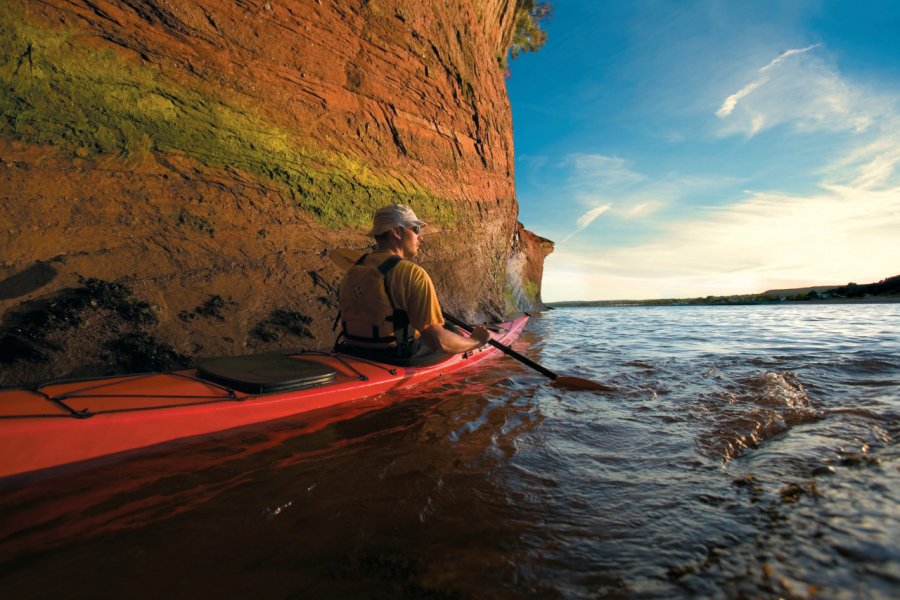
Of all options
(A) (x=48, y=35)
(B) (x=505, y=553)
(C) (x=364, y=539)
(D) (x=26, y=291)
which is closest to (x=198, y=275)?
(D) (x=26, y=291)

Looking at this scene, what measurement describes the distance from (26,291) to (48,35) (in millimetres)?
2693

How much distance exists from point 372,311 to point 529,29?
22546 mm

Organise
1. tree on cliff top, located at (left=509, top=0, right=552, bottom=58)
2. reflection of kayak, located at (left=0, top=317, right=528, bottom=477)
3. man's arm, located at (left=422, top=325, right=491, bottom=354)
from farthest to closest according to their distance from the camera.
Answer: tree on cliff top, located at (left=509, top=0, right=552, bottom=58), man's arm, located at (left=422, top=325, right=491, bottom=354), reflection of kayak, located at (left=0, top=317, right=528, bottom=477)

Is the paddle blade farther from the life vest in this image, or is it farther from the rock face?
the rock face

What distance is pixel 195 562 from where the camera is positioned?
4.76 feet

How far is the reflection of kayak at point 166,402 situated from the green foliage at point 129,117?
2745 millimetres

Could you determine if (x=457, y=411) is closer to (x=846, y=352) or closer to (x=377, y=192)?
(x=377, y=192)

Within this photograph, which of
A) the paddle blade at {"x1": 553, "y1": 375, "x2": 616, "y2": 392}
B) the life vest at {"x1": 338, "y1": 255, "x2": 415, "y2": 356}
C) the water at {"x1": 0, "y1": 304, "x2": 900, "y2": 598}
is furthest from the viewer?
the paddle blade at {"x1": 553, "y1": 375, "x2": 616, "y2": 392}

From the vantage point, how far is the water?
1.34 m

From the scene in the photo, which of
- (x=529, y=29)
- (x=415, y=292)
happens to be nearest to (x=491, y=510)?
(x=415, y=292)

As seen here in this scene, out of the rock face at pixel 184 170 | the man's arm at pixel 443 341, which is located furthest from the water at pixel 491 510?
the rock face at pixel 184 170

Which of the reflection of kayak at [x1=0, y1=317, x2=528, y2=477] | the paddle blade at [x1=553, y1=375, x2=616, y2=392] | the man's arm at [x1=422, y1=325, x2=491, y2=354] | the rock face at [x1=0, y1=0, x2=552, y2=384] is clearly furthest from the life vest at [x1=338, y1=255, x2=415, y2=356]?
the rock face at [x1=0, y1=0, x2=552, y2=384]

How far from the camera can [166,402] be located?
2.74m

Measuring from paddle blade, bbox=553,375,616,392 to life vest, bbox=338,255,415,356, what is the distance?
1761 millimetres
